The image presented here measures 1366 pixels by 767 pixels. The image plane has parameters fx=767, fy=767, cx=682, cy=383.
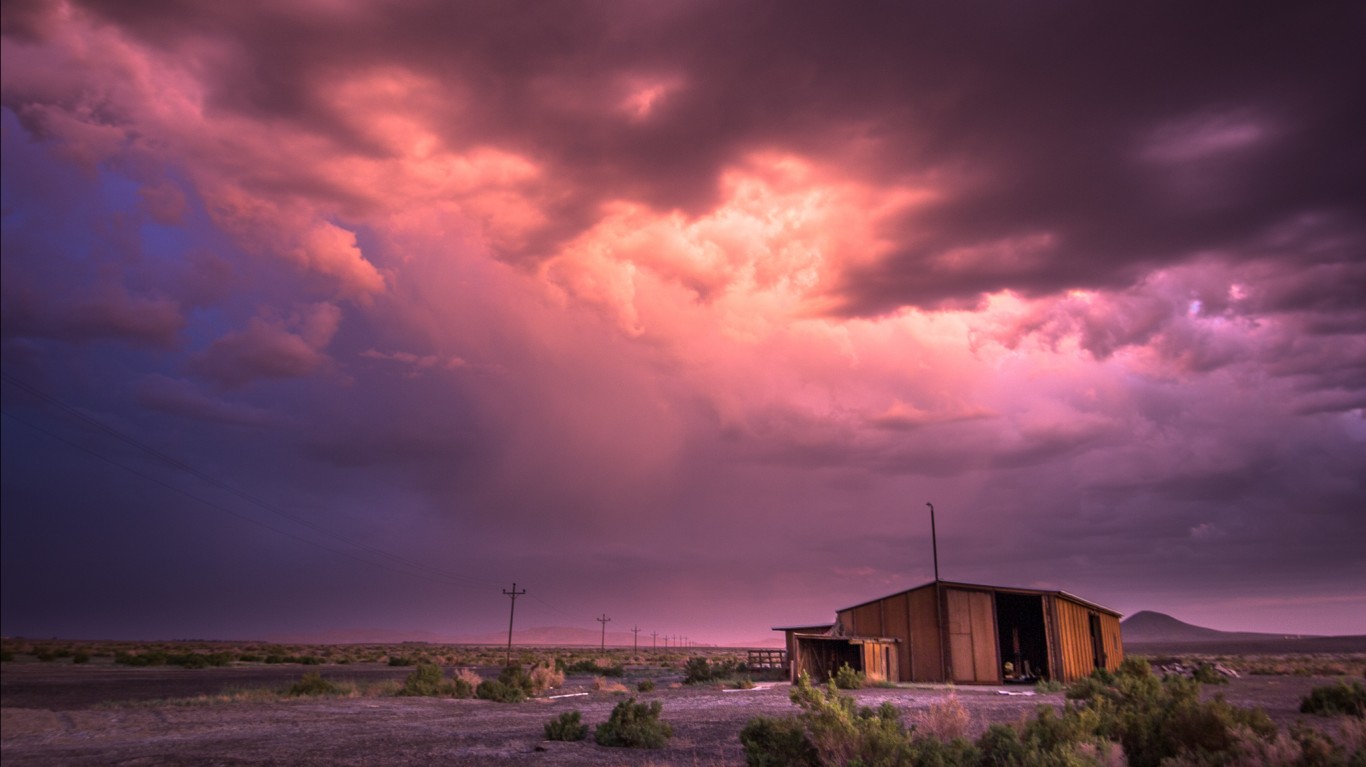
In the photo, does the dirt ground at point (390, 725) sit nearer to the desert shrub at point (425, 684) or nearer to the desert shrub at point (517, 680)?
the desert shrub at point (517, 680)

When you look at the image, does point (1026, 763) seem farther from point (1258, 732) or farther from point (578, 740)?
point (578, 740)

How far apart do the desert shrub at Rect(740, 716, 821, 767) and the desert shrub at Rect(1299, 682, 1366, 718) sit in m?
16.4

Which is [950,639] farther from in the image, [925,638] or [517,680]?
[517,680]

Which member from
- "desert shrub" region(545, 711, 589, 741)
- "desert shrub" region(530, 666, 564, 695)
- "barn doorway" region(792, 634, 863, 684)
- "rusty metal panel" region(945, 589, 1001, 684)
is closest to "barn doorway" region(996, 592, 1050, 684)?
"rusty metal panel" region(945, 589, 1001, 684)

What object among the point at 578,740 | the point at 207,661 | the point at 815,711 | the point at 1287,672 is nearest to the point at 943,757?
the point at 815,711

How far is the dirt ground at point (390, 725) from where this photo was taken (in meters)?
14.9

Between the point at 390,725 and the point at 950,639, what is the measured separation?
27.9 meters

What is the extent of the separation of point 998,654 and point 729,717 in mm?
21525

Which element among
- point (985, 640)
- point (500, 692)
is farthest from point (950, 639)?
point (500, 692)

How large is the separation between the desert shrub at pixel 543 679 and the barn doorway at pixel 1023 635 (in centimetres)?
2370

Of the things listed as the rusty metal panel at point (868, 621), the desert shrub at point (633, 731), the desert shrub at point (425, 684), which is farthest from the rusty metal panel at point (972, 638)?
the desert shrub at point (633, 731)

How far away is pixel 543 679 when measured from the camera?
37.2 m

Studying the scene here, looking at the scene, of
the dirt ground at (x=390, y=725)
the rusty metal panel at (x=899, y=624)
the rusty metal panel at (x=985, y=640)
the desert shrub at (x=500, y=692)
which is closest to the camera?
the dirt ground at (x=390, y=725)

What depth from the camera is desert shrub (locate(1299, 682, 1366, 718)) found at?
65.9 feet
